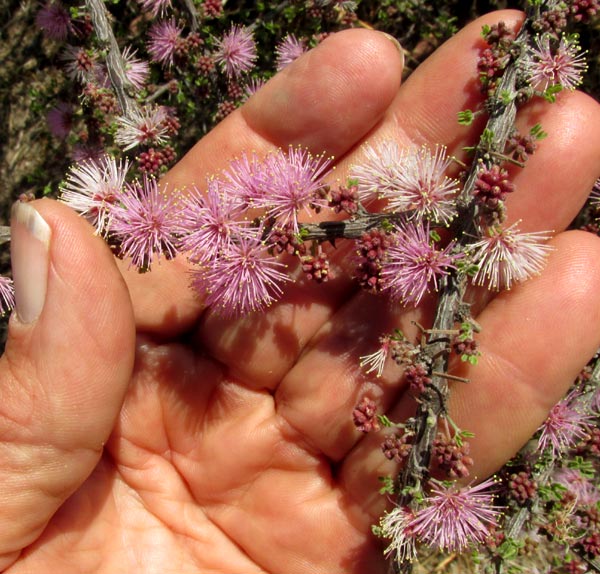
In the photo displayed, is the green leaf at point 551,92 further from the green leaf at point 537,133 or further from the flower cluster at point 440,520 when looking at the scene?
the flower cluster at point 440,520

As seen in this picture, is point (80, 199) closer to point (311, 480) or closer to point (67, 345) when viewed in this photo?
point (67, 345)

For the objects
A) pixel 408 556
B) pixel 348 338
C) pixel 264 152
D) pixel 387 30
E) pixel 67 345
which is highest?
pixel 387 30

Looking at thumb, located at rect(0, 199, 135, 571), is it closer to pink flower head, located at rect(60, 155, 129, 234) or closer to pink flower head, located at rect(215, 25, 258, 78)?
pink flower head, located at rect(60, 155, 129, 234)

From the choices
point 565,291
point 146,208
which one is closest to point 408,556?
point 565,291

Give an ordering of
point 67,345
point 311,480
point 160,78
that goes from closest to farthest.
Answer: point 67,345 → point 311,480 → point 160,78

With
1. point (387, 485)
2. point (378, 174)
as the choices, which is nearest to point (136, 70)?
point (378, 174)

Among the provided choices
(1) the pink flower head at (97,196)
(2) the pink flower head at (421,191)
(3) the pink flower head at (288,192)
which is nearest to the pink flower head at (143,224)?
(1) the pink flower head at (97,196)

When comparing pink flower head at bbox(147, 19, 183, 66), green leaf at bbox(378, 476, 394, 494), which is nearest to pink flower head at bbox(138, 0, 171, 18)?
pink flower head at bbox(147, 19, 183, 66)

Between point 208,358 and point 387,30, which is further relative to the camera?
point 387,30
